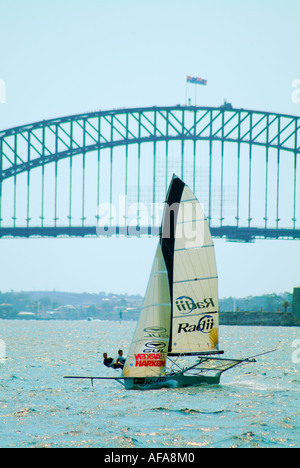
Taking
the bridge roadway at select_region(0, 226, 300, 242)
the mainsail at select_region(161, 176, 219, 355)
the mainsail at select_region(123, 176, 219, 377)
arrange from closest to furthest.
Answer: the mainsail at select_region(123, 176, 219, 377)
the mainsail at select_region(161, 176, 219, 355)
the bridge roadway at select_region(0, 226, 300, 242)

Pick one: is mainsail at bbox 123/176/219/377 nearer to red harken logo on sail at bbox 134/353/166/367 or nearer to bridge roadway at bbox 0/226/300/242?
red harken logo on sail at bbox 134/353/166/367

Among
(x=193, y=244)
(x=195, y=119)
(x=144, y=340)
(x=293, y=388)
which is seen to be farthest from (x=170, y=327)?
(x=195, y=119)

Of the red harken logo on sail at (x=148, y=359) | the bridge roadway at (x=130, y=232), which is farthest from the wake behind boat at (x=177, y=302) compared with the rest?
the bridge roadway at (x=130, y=232)

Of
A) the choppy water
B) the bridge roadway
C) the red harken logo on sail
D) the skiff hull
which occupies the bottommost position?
the choppy water

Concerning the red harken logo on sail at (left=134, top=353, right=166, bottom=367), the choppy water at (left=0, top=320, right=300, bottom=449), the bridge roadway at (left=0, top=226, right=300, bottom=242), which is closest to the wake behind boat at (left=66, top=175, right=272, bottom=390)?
the red harken logo on sail at (left=134, top=353, right=166, bottom=367)

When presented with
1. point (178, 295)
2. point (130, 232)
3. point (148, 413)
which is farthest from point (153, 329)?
point (130, 232)

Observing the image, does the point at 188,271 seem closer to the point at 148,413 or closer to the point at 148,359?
the point at 148,359

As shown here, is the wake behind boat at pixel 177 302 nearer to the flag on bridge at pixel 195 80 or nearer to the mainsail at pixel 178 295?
the mainsail at pixel 178 295
